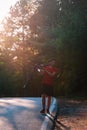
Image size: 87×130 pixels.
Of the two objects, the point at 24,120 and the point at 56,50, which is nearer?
the point at 24,120

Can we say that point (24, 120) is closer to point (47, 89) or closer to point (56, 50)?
point (47, 89)

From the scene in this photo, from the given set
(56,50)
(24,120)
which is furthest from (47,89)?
(56,50)

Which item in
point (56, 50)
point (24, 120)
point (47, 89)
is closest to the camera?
point (24, 120)

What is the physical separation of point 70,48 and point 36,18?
1341 centimetres

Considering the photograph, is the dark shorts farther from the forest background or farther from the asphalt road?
the forest background

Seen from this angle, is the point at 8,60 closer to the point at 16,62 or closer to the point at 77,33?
the point at 16,62

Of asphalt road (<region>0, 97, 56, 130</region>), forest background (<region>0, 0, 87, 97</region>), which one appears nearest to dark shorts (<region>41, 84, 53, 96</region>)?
asphalt road (<region>0, 97, 56, 130</region>)

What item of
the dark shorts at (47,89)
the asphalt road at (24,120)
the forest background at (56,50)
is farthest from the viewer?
the forest background at (56,50)

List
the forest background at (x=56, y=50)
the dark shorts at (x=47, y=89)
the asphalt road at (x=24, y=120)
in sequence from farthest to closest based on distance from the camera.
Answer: the forest background at (x=56, y=50), the dark shorts at (x=47, y=89), the asphalt road at (x=24, y=120)

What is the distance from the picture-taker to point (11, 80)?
54594 mm

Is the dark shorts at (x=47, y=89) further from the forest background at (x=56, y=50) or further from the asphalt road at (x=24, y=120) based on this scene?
the forest background at (x=56, y=50)

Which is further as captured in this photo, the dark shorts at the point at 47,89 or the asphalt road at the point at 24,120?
the dark shorts at the point at 47,89

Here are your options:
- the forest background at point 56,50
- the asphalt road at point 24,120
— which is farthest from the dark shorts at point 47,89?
the forest background at point 56,50

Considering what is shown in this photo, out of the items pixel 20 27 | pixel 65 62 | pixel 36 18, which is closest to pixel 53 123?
pixel 65 62
